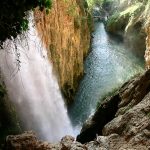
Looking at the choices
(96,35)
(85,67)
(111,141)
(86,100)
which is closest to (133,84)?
(111,141)

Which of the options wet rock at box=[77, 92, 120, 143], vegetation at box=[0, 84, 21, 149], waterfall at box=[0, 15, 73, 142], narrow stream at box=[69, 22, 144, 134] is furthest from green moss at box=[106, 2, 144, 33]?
vegetation at box=[0, 84, 21, 149]

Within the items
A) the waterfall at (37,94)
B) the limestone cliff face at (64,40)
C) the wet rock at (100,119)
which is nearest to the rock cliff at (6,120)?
the waterfall at (37,94)

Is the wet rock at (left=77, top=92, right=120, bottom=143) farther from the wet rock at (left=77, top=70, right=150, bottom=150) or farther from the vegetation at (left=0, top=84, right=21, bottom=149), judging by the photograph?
the vegetation at (left=0, top=84, right=21, bottom=149)

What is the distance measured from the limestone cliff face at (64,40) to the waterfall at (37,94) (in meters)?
0.50

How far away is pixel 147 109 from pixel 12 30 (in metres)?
3.53

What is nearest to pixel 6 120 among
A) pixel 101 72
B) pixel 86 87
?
pixel 86 87

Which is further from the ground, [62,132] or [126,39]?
[126,39]

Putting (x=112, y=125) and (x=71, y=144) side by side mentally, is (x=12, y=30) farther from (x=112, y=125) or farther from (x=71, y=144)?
(x=112, y=125)

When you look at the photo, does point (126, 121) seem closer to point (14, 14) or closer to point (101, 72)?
point (14, 14)

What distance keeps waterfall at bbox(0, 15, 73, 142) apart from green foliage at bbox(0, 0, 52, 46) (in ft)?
21.5

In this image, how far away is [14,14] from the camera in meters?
6.39

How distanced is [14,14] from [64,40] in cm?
1011

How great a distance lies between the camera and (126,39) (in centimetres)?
2555

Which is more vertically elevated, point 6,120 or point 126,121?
point 6,120
